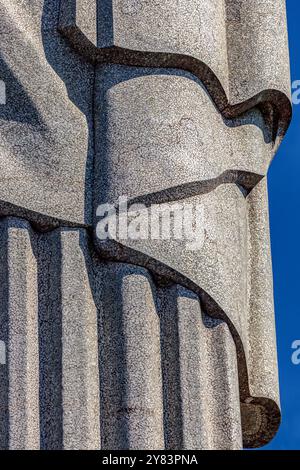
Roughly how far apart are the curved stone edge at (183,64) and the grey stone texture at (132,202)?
11 millimetres

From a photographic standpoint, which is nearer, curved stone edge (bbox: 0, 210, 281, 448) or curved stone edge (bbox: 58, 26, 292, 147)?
curved stone edge (bbox: 0, 210, 281, 448)

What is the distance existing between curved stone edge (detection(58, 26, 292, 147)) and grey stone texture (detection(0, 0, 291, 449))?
11 millimetres

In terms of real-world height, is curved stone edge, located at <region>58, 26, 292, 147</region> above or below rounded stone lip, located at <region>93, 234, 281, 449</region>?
above

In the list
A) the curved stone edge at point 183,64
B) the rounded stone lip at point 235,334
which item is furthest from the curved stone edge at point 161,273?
the curved stone edge at point 183,64

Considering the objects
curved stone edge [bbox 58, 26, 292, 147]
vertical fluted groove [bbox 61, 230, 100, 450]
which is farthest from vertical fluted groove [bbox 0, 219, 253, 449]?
curved stone edge [bbox 58, 26, 292, 147]

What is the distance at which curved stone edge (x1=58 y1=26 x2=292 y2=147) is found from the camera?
11.4 metres

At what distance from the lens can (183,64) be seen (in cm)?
1148

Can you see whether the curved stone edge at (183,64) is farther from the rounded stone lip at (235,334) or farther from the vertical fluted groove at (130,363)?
the vertical fluted groove at (130,363)

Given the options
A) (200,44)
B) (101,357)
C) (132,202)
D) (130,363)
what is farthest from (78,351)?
(200,44)

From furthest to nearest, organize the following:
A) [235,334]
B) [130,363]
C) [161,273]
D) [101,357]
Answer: [235,334] < [161,273] < [101,357] < [130,363]

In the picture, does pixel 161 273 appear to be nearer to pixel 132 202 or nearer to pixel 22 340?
pixel 132 202

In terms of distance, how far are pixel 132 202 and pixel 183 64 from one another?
0.91m

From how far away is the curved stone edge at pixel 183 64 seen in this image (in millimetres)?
11445

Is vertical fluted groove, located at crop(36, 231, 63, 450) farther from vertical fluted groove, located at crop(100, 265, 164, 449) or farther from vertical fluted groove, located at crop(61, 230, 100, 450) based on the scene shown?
vertical fluted groove, located at crop(100, 265, 164, 449)
